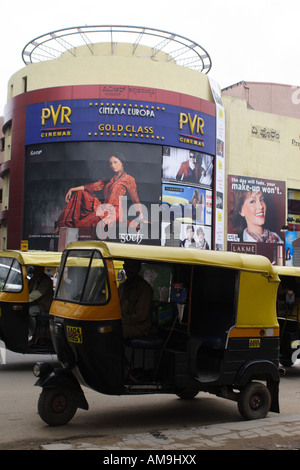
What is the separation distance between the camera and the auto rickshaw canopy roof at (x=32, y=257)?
10.4 metres

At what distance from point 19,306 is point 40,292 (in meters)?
0.91

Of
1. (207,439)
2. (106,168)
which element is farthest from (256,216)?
(207,439)

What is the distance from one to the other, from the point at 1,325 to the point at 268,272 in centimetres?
533

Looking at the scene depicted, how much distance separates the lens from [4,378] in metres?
9.59

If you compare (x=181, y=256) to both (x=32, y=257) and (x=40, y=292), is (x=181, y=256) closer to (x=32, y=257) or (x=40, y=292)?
(x=32, y=257)

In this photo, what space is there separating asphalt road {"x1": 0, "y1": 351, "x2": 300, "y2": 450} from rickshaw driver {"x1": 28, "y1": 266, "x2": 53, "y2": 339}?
199 cm

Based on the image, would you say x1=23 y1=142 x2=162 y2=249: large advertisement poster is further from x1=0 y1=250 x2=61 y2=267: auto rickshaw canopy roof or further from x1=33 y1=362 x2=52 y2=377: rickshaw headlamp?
→ x1=33 y1=362 x2=52 y2=377: rickshaw headlamp

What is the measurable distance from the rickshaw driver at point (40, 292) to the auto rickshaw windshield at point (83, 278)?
4.41 metres

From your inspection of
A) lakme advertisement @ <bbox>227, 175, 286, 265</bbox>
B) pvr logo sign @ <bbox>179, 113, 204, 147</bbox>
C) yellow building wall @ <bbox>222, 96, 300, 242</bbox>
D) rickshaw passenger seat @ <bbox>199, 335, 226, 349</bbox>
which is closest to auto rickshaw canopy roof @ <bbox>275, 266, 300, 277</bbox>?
rickshaw passenger seat @ <bbox>199, 335, 226, 349</bbox>

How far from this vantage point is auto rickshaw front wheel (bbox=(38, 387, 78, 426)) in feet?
20.4

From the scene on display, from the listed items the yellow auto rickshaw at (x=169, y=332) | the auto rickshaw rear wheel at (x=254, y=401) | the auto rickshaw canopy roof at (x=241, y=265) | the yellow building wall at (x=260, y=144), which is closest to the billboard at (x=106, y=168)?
the yellow building wall at (x=260, y=144)

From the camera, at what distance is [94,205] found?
36.4 m

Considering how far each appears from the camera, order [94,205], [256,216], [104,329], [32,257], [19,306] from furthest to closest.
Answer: [256,216]
[94,205]
[32,257]
[19,306]
[104,329]
